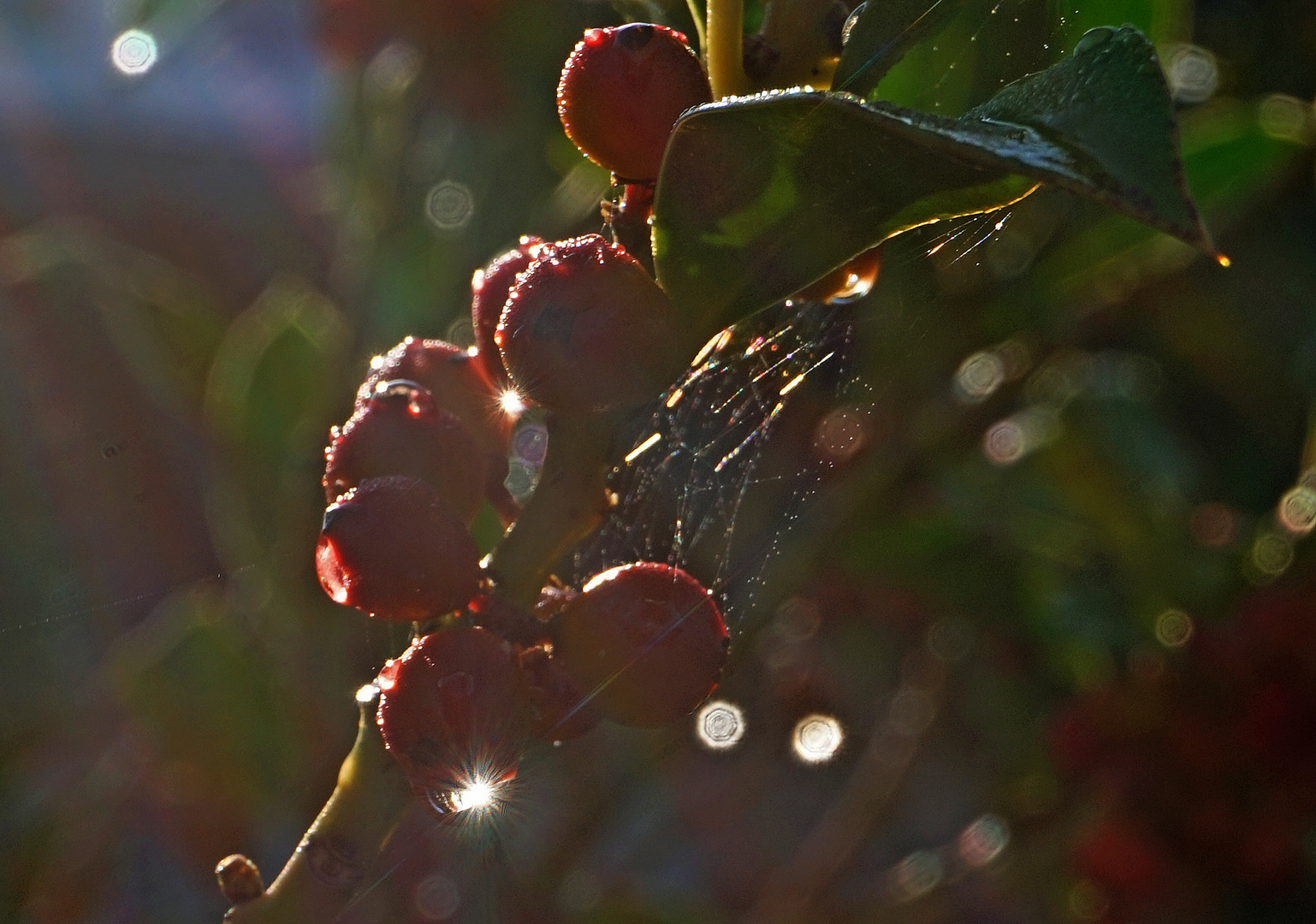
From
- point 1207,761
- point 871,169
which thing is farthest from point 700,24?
→ point 1207,761

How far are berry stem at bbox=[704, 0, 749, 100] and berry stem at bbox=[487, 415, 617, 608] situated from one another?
0.15 meters

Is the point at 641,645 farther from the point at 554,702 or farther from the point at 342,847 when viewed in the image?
the point at 342,847

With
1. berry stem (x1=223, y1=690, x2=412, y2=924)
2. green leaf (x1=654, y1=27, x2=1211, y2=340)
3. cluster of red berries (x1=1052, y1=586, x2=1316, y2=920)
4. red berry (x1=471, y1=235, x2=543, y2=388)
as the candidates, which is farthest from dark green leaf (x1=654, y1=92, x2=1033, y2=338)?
cluster of red berries (x1=1052, y1=586, x2=1316, y2=920)

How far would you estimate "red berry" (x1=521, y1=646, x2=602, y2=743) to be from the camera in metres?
0.47

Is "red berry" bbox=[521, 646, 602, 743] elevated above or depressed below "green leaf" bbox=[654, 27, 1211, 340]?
below

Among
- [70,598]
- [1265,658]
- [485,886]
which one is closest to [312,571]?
[70,598]

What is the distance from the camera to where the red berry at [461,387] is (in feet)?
1.87

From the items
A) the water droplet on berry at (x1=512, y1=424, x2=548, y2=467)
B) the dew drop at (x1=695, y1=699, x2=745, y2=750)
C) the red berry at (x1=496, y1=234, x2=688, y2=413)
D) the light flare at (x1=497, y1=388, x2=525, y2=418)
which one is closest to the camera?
the red berry at (x1=496, y1=234, x2=688, y2=413)

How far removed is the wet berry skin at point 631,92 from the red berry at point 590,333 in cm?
5

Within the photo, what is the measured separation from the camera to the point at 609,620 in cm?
48

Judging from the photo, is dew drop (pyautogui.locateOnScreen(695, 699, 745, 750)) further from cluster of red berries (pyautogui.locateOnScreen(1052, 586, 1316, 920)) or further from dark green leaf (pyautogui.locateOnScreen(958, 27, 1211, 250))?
dark green leaf (pyautogui.locateOnScreen(958, 27, 1211, 250))

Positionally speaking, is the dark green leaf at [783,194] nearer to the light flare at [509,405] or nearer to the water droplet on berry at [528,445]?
the light flare at [509,405]

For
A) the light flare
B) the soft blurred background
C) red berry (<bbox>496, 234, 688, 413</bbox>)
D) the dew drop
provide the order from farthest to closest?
the dew drop < the soft blurred background < the light flare < red berry (<bbox>496, 234, 688, 413</bbox>)

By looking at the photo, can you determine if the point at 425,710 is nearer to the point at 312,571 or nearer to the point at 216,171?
the point at 312,571
